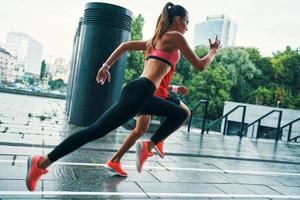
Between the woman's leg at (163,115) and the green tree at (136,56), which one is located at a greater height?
the green tree at (136,56)

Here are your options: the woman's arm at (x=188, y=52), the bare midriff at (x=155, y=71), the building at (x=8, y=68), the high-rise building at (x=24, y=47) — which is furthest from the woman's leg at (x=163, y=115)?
the high-rise building at (x=24, y=47)

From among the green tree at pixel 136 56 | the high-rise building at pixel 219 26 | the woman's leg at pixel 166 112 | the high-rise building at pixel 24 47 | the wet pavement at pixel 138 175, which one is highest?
the high-rise building at pixel 219 26

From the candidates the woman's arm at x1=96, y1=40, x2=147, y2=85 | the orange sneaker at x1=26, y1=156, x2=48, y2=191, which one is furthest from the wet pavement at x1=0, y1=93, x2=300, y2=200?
the woman's arm at x1=96, y1=40, x2=147, y2=85

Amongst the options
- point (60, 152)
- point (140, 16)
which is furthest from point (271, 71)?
point (60, 152)

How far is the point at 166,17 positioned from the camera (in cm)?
311

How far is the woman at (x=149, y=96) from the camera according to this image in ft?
8.77

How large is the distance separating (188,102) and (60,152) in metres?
37.8

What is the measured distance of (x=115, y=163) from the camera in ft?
12.5

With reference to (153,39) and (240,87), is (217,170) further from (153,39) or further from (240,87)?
(240,87)

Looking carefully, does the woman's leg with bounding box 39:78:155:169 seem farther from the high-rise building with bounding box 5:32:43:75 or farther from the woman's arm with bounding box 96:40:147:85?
the high-rise building with bounding box 5:32:43:75

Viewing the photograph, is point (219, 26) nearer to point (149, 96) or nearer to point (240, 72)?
point (240, 72)

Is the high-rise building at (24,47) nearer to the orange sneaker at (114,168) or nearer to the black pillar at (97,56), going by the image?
the black pillar at (97,56)

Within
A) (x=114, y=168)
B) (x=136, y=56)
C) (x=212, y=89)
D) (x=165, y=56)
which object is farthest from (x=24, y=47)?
(x=165, y=56)

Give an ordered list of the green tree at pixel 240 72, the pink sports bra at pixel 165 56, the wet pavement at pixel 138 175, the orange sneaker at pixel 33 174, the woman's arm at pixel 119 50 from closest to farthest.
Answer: the orange sneaker at pixel 33 174, the pink sports bra at pixel 165 56, the wet pavement at pixel 138 175, the woman's arm at pixel 119 50, the green tree at pixel 240 72
